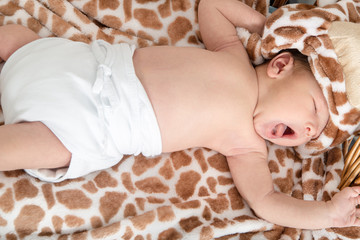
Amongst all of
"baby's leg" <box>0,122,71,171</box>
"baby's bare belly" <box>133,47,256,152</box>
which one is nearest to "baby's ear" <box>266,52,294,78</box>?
"baby's bare belly" <box>133,47,256,152</box>

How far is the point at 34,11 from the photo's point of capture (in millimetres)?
1707

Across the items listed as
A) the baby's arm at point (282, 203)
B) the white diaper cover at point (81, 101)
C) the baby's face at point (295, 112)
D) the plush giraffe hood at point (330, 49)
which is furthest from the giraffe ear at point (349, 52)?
the white diaper cover at point (81, 101)

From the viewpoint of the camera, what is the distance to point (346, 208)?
1.45 metres

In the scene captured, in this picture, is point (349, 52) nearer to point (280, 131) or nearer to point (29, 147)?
point (280, 131)

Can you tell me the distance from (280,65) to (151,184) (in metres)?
0.71

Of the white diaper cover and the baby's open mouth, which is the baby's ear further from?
the white diaper cover

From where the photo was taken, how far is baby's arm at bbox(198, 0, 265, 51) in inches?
67.5

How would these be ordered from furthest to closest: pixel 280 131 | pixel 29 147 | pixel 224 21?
1. pixel 224 21
2. pixel 280 131
3. pixel 29 147

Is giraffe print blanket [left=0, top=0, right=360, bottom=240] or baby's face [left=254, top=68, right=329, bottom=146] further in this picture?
baby's face [left=254, top=68, right=329, bottom=146]

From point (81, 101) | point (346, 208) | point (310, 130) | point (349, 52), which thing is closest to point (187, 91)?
point (81, 101)

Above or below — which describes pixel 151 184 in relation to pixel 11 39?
below

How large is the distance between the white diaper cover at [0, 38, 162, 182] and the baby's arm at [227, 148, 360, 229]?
0.37m

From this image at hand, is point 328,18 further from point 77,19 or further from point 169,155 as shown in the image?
point 77,19

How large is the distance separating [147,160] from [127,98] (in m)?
0.32
